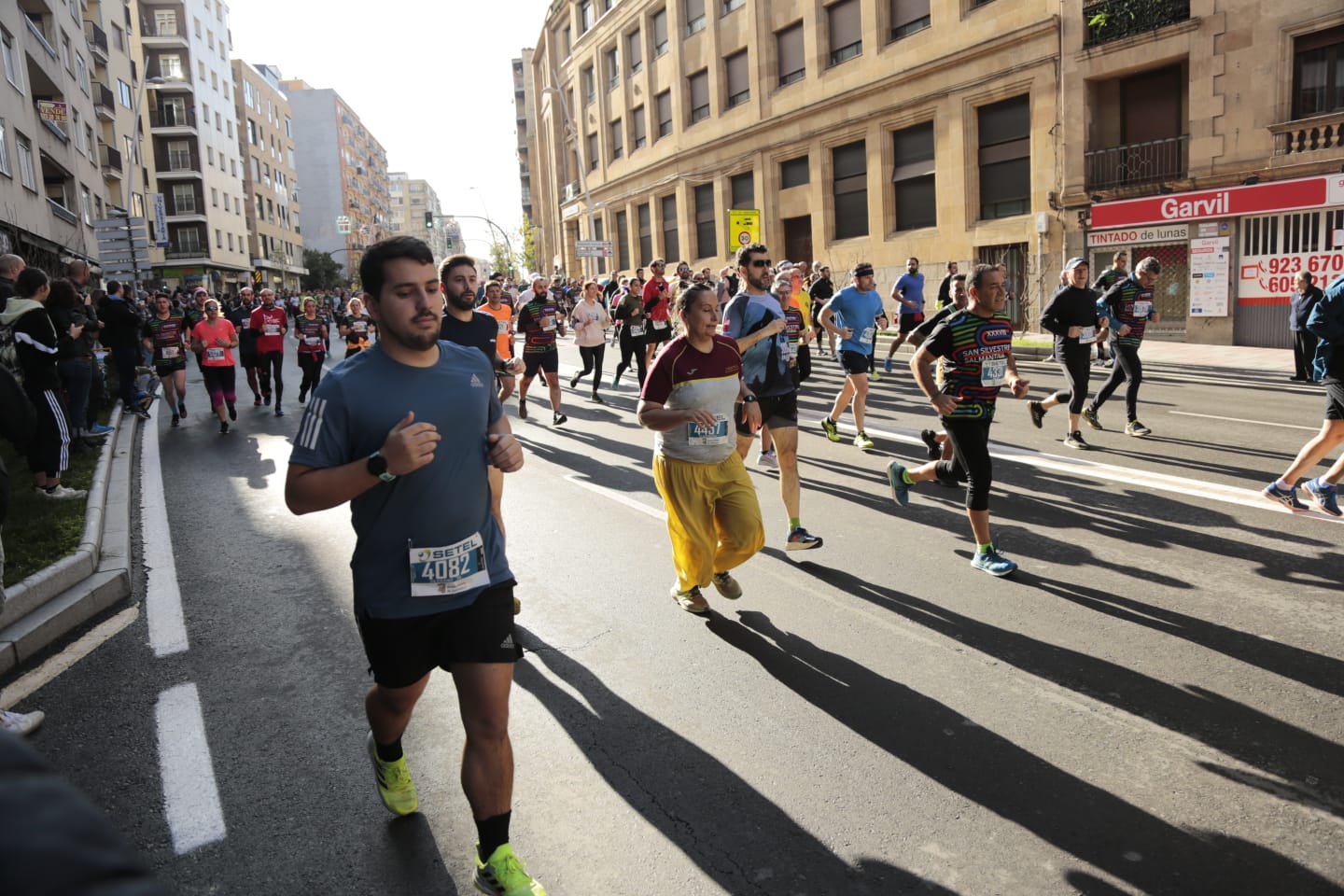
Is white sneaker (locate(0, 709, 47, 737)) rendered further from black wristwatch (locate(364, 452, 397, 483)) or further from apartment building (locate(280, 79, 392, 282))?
apartment building (locate(280, 79, 392, 282))

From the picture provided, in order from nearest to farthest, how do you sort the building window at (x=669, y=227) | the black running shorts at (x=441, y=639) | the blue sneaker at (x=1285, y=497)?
1. the black running shorts at (x=441, y=639)
2. the blue sneaker at (x=1285, y=497)
3. the building window at (x=669, y=227)

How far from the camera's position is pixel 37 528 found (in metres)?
6.90

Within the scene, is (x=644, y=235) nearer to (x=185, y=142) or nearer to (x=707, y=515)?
(x=185, y=142)

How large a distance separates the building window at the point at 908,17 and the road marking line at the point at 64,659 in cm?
2687

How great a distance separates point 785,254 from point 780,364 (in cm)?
2820

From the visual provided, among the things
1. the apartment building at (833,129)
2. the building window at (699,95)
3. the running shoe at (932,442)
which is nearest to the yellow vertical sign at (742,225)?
the apartment building at (833,129)

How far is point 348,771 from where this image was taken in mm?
3699

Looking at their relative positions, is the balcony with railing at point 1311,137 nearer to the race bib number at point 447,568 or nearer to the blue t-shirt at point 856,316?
the blue t-shirt at point 856,316

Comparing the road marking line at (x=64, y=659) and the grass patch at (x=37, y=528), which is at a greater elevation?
the grass patch at (x=37, y=528)

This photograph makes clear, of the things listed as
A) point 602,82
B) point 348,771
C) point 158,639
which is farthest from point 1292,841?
point 602,82

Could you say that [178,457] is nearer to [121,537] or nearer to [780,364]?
[121,537]

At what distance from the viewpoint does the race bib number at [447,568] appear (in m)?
2.85

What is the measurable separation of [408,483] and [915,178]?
90.5ft

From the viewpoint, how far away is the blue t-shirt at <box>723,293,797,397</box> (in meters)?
6.69
